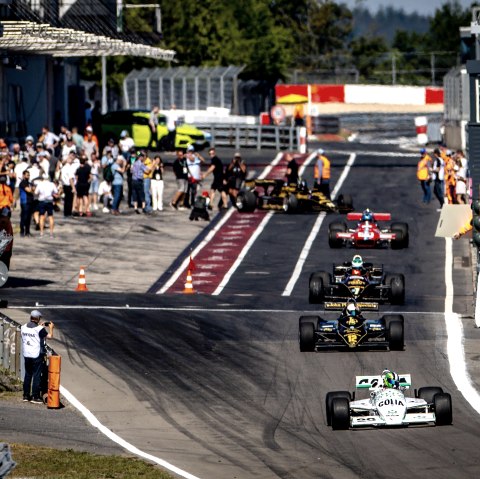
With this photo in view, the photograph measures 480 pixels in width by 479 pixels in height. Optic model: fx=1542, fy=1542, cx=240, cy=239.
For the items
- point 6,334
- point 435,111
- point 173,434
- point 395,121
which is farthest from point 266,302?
point 435,111

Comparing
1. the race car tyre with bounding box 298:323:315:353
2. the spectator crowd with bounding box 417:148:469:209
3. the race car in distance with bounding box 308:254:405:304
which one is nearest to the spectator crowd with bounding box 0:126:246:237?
the spectator crowd with bounding box 417:148:469:209

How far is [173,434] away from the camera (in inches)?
869

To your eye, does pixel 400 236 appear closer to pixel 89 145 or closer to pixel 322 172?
pixel 322 172

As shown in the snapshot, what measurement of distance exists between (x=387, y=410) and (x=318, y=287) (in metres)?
11.5

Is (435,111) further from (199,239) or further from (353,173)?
(199,239)

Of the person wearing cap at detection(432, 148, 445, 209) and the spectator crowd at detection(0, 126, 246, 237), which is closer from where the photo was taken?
the spectator crowd at detection(0, 126, 246, 237)

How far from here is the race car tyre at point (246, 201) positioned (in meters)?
48.1

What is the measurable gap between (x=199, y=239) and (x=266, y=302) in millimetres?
10006

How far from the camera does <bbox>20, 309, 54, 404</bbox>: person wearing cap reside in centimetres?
2436

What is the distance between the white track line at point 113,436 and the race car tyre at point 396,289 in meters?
9.94

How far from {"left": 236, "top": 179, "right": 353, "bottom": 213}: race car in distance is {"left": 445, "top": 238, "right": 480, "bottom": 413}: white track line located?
10.3 metres

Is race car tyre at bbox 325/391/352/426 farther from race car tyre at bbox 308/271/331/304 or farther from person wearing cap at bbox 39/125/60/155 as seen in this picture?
person wearing cap at bbox 39/125/60/155

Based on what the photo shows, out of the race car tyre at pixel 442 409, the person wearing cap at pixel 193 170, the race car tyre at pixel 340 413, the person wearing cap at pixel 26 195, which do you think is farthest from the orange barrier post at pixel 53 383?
the person wearing cap at pixel 193 170

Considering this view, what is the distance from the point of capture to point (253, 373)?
Answer: 26.3 metres
